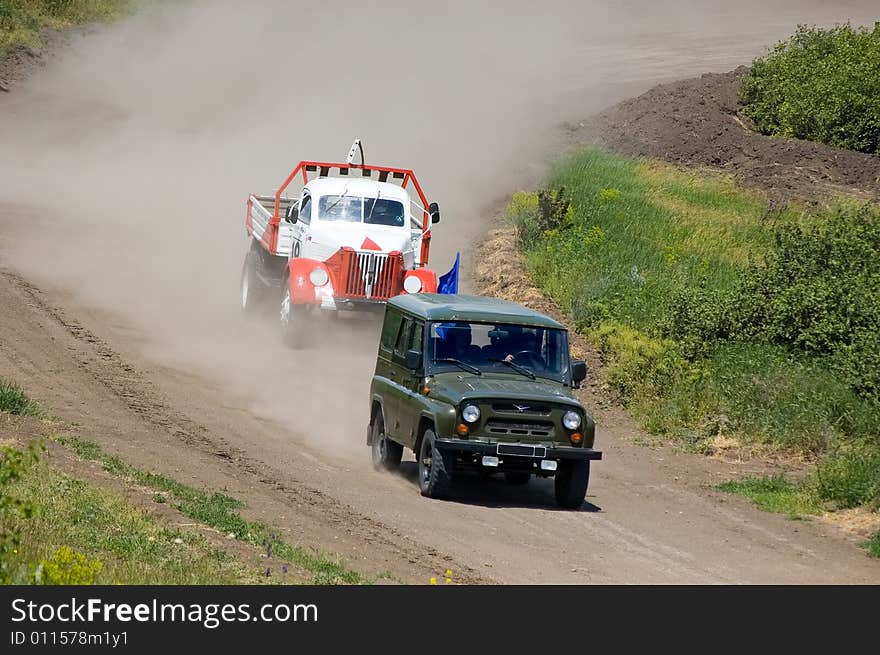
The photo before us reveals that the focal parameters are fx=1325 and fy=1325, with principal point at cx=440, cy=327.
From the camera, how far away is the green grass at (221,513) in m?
10.2

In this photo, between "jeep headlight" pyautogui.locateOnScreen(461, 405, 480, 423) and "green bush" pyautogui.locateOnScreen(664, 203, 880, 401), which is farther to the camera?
"green bush" pyautogui.locateOnScreen(664, 203, 880, 401)

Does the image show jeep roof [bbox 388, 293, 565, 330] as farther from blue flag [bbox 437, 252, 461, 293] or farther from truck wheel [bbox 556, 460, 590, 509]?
blue flag [bbox 437, 252, 461, 293]

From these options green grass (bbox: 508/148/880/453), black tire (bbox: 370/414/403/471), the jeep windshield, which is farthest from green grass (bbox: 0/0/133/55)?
the jeep windshield

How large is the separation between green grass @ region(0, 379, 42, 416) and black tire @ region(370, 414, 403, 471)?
3.80 meters

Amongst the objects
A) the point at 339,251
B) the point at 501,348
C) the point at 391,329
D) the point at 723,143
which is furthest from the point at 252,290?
the point at 723,143

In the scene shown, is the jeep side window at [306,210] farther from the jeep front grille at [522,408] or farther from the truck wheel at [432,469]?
the jeep front grille at [522,408]

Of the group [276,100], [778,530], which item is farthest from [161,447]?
[276,100]

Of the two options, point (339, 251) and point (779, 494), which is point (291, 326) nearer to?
point (339, 251)

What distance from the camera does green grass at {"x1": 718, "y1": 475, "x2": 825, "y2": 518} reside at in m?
14.4

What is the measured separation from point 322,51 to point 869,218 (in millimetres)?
29139

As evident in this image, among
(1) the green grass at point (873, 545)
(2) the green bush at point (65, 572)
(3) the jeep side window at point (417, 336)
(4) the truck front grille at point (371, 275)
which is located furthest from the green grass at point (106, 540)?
(4) the truck front grille at point (371, 275)

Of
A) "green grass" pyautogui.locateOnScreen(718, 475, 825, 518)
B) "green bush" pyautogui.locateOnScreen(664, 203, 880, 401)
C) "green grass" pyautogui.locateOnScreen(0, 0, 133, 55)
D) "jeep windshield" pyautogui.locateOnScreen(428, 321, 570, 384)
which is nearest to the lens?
"jeep windshield" pyautogui.locateOnScreen(428, 321, 570, 384)

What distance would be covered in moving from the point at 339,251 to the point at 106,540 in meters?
11.6

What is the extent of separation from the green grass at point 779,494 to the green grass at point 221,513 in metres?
5.98
